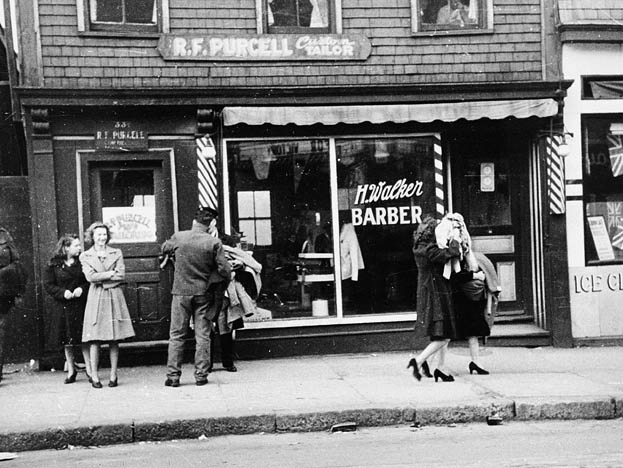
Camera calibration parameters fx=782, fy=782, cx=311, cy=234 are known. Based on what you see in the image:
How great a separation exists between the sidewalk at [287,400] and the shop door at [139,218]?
775 mm

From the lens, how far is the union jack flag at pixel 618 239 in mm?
11258

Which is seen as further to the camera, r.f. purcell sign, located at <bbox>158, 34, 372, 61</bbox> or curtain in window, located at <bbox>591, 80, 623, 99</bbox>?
curtain in window, located at <bbox>591, 80, 623, 99</bbox>

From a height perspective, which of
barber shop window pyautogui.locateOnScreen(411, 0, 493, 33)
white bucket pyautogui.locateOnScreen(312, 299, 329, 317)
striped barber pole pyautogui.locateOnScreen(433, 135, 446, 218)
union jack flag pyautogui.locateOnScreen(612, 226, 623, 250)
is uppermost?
barber shop window pyautogui.locateOnScreen(411, 0, 493, 33)

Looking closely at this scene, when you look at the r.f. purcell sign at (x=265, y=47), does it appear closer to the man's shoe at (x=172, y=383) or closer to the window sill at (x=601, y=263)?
the man's shoe at (x=172, y=383)

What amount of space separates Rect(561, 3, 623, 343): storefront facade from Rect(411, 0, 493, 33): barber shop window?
1.10m

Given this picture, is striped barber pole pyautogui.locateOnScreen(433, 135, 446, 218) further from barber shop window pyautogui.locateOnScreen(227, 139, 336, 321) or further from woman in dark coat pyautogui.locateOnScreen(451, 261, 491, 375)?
woman in dark coat pyautogui.locateOnScreen(451, 261, 491, 375)

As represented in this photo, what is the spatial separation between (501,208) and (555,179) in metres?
0.95

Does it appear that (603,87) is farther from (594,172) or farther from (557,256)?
(557,256)

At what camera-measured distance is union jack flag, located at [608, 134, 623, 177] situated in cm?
1117

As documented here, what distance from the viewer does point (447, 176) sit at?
449 inches

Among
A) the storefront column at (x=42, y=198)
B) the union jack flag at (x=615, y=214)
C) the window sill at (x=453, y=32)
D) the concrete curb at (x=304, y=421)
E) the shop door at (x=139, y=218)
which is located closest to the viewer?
the concrete curb at (x=304, y=421)

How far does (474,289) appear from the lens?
8875 mm

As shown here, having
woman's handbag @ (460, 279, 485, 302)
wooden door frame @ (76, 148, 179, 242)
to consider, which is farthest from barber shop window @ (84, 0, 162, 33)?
woman's handbag @ (460, 279, 485, 302)

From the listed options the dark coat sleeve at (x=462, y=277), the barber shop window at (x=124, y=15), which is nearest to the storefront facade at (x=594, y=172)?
the dark coat sleeve at (x=462, y=277)
